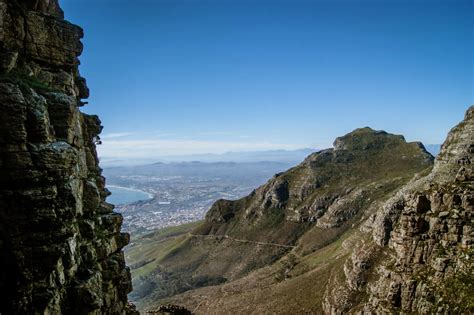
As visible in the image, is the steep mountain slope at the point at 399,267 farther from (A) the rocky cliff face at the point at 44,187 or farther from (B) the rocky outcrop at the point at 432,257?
(A) the rocky cliff face at the point at 44,187

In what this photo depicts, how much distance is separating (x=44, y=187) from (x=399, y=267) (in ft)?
206

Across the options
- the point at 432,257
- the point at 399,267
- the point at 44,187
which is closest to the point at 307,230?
the point at 399,267

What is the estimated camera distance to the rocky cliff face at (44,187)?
2147 cm

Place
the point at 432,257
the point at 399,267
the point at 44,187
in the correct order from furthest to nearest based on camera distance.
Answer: the point at 399,267 → the point at 432,257 → the point at 44,187

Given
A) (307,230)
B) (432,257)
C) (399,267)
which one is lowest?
(307,230)

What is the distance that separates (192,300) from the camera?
134 metres

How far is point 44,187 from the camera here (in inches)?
886

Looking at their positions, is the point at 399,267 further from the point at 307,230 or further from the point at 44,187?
the point at 307,230

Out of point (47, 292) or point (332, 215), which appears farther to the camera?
point (332, 215)

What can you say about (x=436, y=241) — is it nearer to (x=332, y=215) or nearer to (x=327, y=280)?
(x=327, y=280)

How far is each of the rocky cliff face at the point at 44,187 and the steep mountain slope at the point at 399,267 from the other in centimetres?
4556

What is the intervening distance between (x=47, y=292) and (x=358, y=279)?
253 feet

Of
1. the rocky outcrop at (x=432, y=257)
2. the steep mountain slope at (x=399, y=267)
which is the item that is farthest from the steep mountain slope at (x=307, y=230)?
the rocky outcrop at (x=432, y=257)

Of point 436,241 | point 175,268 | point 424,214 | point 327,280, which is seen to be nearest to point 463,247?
point 436,241
